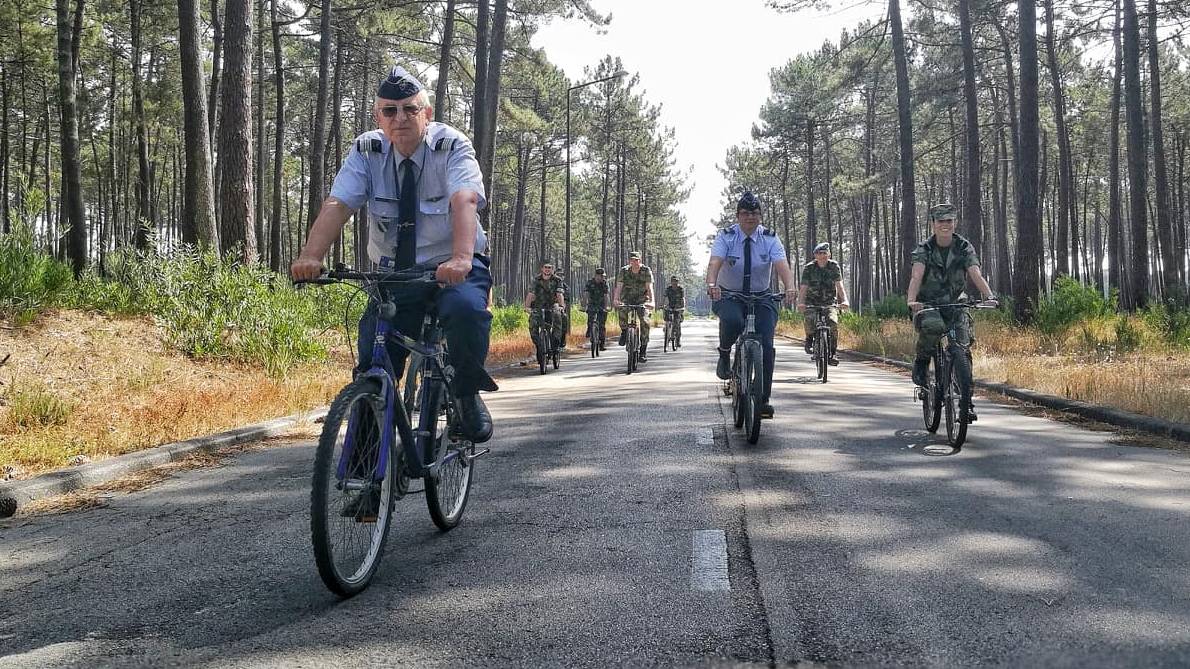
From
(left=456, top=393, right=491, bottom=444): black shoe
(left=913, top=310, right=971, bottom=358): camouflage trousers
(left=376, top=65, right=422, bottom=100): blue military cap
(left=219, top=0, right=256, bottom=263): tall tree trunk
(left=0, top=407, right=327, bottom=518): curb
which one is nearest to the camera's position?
(left=376, top=65, right=422, bottom=100): blue military cap

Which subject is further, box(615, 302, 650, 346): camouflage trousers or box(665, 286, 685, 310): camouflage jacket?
box(665, 286, 685, 310): camouflage jacket

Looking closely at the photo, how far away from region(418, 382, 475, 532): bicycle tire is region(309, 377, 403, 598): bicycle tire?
1.37ft

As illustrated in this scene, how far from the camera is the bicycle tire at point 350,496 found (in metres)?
3.33

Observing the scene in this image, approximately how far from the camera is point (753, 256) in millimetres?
8516

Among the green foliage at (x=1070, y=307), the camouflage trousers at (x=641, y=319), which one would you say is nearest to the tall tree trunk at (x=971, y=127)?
the green foliage at (x=1070, y=307)

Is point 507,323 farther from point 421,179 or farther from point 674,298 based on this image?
point 421,179

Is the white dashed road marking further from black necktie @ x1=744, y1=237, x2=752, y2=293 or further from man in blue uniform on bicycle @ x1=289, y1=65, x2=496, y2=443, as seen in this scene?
black necktie @ x1=744, y1=237, x2=752, y2=293

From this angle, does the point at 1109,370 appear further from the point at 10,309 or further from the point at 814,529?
the point at 10,309

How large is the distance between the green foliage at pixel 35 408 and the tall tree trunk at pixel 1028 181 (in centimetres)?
1778

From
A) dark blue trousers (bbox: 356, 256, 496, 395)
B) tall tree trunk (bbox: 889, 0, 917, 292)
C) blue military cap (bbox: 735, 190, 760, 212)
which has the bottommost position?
dark blue trousers (bbox: 356, 256, 496, 395)

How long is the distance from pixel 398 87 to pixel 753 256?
5006 millimetres

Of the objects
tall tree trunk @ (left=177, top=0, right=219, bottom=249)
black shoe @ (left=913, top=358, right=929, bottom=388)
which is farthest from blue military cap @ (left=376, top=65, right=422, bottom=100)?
tall tree trunk @ (left=177, top=0, right=219, bottom=249)

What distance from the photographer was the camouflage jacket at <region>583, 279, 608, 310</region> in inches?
780

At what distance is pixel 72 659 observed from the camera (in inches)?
117
